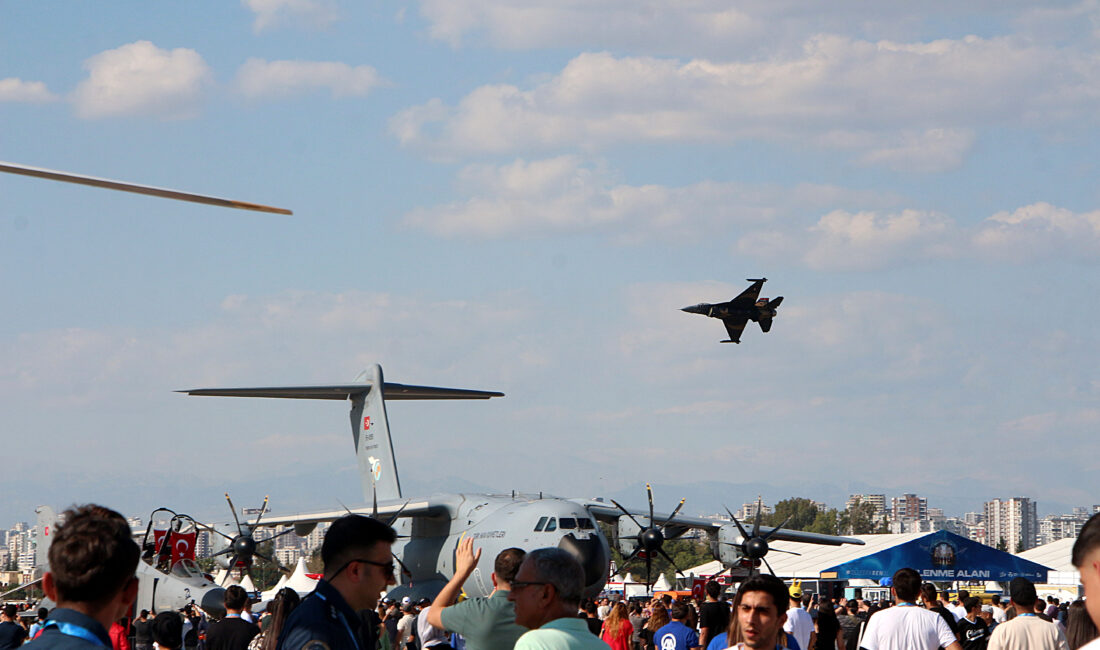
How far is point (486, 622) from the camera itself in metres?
4.86

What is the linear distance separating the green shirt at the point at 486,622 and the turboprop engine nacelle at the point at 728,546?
75.5 feet

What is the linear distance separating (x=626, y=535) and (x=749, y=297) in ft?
31.0

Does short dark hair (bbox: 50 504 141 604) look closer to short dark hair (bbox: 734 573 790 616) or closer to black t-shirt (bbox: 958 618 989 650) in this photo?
short dark hair (bbox: 734 573 790 616)

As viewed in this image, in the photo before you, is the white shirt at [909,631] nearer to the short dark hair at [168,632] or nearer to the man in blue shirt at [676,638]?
the man in blue shirt at [676,638]

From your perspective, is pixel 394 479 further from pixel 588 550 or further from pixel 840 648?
pixel 840 648

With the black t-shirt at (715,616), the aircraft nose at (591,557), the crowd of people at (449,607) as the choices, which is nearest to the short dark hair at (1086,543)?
the crowd of people at (449,607)

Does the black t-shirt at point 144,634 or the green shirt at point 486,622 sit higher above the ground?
the green shirt at point 486,622

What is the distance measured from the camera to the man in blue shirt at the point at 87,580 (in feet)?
8.50

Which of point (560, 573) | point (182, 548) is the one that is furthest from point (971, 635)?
point (182, 548)

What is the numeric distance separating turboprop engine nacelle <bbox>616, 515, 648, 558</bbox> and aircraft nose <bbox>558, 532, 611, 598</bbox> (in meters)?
5.21

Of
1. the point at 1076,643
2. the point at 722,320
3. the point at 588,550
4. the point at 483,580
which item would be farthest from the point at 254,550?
the point at 1076,643

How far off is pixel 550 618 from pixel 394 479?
97.7ft

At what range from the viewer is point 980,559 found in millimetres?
33562

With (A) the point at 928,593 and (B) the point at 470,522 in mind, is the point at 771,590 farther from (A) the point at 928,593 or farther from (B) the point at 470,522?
(B) the point at 470,522
